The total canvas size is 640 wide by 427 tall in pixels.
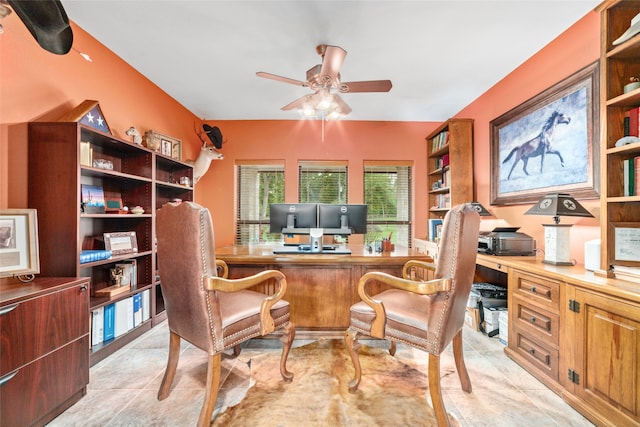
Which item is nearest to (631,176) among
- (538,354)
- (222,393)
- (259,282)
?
(538,354)

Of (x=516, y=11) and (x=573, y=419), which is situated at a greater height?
(x=516, y=11)

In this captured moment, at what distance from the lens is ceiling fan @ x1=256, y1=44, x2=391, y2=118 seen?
7.06 feet

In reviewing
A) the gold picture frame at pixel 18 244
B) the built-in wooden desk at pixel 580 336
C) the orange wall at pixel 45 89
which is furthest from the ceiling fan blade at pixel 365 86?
the gold picture frame at pixel 18 244

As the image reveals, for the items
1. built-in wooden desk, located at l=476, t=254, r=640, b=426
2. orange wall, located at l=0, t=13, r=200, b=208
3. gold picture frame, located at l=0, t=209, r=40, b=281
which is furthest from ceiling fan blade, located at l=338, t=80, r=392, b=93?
gold picture frame, located at l=0, t=209, r=40, b=281

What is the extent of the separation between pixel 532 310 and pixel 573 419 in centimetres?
65

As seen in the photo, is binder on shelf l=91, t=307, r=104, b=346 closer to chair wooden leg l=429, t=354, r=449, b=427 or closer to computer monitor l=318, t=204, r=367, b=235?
computer monitor l=318, t=204, r=367, b=235

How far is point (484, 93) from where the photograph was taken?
340cm

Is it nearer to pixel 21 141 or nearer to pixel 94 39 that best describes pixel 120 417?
pixel 21 141

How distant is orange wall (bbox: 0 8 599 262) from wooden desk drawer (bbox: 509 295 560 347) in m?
0.71

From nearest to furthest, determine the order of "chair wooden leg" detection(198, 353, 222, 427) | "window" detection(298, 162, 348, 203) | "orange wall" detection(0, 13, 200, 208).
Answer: "chair wooden leg" detection(198, 353, 222, 427), "orange wall" detection(0, 13, 200, 208), "window" detection(298, 162, 348, 203)

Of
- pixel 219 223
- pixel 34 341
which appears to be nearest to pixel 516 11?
pixel 34 341

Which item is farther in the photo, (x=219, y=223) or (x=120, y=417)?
(x=219, y=223)

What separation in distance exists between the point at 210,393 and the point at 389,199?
12.7 ft

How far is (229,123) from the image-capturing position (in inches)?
176
